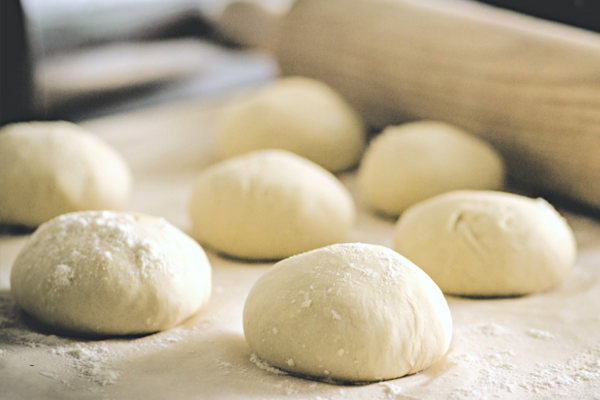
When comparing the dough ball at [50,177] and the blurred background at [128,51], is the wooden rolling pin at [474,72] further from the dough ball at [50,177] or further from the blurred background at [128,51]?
the dough ball at [50,177]

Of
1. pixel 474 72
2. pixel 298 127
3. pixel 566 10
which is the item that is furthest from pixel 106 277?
pixel 566 10

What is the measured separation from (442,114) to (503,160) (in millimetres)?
290

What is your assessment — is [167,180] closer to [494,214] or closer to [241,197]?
[241,197]

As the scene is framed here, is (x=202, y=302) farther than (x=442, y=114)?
No

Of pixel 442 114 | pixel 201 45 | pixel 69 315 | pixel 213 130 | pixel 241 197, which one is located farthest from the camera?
pixel 201 45

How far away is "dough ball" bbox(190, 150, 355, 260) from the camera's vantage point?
1.67 metres

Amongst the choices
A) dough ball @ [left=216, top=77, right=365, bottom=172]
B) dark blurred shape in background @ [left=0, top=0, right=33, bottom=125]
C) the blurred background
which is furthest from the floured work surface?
the blurred background

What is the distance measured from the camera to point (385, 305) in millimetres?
1085

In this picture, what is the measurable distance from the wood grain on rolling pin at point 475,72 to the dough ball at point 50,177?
1.15 m

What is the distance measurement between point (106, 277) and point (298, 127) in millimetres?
1194

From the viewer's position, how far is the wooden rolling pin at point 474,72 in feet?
6.36

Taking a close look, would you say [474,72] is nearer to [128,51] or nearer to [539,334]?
[539,334]

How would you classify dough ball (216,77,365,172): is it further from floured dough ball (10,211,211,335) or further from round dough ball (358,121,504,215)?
floured dough ball (10,211,211,335)

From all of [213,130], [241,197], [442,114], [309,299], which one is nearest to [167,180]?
[213,130]
